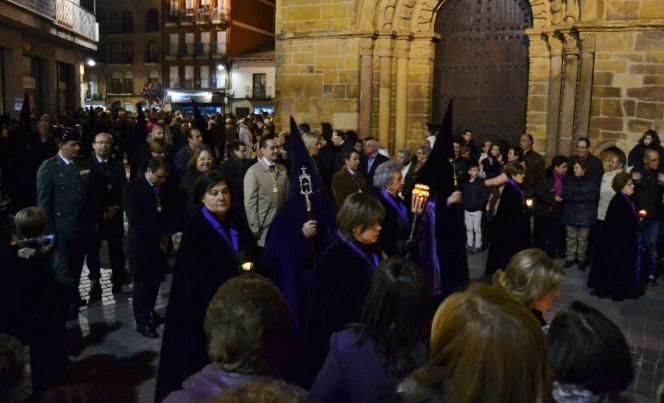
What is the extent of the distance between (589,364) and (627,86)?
10069mm

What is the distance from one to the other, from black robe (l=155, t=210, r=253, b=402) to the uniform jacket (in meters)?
3.00

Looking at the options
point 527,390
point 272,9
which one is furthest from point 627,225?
point 272,9

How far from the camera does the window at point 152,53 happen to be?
5295 centimetres

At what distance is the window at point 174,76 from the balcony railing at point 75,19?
21495 millimetres

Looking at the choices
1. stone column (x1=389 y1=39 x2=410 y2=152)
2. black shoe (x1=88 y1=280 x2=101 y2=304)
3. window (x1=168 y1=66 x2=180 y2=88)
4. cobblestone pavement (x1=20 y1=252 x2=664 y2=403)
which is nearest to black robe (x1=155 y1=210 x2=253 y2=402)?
cobblestone pavement (x1=20 y1=252 x2=664 y2=403)

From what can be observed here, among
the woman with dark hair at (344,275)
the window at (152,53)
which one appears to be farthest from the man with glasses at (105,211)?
the window at (152,53)

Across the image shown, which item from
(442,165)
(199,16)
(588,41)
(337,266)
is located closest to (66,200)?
(442,165)

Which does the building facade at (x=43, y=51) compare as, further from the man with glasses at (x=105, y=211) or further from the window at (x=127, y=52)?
the window at (x=127, y=52)

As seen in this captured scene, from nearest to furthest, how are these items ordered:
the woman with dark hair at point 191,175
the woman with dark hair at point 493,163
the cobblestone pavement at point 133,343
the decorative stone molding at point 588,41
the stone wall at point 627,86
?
the cobblestone pavement at point 133,343 < the woman with dark hair at point 191,175 < the woman with dark hair at point 493,163 < the stone wall at point 627,86 < the decorative stone molding at point 588,41

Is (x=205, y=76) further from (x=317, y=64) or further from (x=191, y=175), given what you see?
(x=191, y=175)

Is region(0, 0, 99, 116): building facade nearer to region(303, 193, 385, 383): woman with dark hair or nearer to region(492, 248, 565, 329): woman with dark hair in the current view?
region(303, 193, 385, 383): woman with dark hair

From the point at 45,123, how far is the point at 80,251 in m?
5.05

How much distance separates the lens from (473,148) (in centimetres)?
1163

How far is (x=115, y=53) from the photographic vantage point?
5459cm
